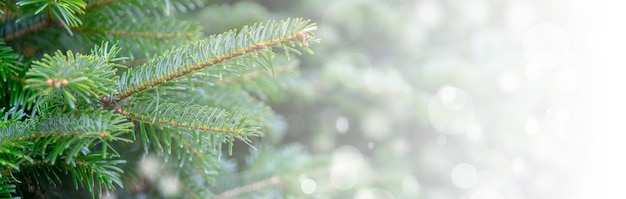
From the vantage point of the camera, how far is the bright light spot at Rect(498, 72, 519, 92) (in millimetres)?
1335

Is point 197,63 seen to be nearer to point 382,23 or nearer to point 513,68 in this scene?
point 382,23

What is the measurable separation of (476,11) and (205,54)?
124 cm

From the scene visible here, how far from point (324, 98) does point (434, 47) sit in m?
0.52

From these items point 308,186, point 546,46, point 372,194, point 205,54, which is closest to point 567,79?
point 546,46

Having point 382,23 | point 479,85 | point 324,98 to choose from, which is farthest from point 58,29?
point 479,85

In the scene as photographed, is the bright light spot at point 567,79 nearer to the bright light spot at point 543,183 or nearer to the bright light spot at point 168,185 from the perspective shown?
the bright light spot at point 543,183

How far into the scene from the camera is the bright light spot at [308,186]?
68cm

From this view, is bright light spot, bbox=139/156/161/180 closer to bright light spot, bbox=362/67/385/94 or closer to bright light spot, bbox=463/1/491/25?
bright light spot, bbox=362/67/385/94

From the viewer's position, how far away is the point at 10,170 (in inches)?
13.7

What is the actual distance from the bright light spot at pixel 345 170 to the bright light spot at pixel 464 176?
1.99 ft

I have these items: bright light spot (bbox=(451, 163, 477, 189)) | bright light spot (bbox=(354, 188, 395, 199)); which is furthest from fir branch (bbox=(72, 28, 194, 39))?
bright light spot (bbox=(451, 163, 477, 189))

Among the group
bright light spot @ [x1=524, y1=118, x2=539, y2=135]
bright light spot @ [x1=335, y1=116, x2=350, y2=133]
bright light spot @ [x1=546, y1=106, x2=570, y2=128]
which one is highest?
bright light spot @ [x1=546, y1=106, x2=570, y2=128]

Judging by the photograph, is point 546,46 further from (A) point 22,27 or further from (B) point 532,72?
(A) point 22,27

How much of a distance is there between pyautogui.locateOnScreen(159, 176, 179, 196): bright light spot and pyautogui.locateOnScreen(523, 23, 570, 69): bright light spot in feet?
3.90
